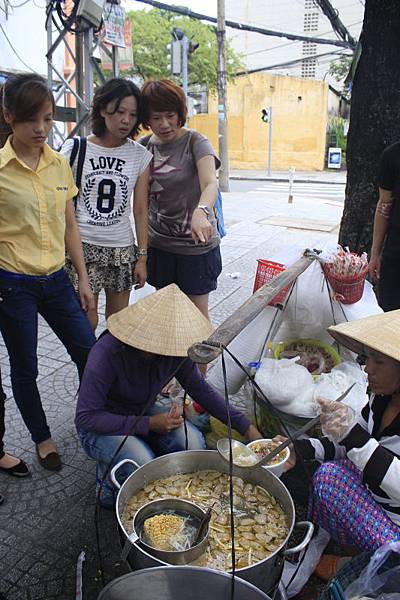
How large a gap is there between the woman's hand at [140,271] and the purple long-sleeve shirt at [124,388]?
84cm

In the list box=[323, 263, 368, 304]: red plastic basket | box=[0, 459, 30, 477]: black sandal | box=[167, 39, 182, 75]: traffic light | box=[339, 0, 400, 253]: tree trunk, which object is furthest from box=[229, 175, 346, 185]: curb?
box=[0, 459, 30, 477]: black sandal

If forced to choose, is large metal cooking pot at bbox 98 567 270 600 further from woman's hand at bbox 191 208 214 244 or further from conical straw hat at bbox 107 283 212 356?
→ woman's hand at bbox 191 208 214 244

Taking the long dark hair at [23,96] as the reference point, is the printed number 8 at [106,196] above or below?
below

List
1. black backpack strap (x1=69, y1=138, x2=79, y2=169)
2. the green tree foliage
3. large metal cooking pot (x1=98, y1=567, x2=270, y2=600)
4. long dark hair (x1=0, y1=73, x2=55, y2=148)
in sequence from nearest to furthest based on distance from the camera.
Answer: large metal cooking pot (x1=98, y1=567, x2=270, y2=600) < long dark hair (x1=0, y1=73, x2=55, y2=148) < black backpack strap (x1=69, y1=138, x2=79, y2=169) < the green tree foliage

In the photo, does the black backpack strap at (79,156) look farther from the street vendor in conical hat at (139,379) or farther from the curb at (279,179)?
the curb at (279,179)

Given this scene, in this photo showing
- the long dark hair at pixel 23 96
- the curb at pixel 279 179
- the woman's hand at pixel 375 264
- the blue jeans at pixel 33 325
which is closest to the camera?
the long dark hair at pixel 23 96

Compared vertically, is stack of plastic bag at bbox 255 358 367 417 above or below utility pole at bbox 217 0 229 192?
below

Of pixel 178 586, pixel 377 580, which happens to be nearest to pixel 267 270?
pixel 377 580

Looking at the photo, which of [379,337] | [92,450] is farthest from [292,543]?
[379,337]

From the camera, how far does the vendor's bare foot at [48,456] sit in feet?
8.60

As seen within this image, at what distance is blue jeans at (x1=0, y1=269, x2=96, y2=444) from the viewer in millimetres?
2334

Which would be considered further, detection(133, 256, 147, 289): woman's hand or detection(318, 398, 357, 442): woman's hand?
detection(133, 256, 147, 289): woman's hand

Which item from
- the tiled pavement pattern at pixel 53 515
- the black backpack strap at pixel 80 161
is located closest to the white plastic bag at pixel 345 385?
the tiled pavement pattern at pixel 53 515

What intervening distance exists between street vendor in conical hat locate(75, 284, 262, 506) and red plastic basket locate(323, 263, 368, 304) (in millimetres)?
940
